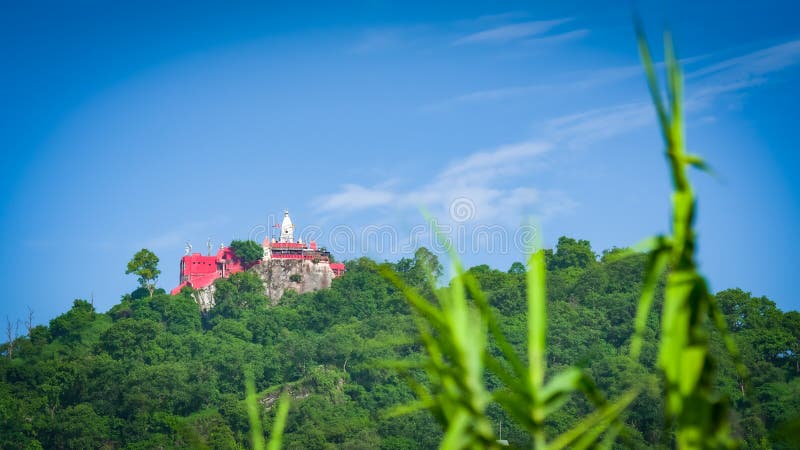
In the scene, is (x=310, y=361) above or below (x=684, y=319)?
above

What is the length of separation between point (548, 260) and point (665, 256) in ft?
219

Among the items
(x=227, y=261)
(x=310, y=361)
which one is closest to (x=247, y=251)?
(x=227, y=261)

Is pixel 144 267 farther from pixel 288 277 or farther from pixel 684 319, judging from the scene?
pixel 684 319

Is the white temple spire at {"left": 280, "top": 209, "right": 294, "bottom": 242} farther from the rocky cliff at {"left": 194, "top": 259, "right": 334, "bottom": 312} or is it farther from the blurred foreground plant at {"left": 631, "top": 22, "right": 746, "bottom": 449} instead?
the blurred foreground plant at {"left": 631, "top": 22, "right": 746, "bottom": 449}

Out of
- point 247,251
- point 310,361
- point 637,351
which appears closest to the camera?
point 637,351

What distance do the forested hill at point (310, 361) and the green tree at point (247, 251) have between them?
64.2 inches

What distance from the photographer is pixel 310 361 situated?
5384cm

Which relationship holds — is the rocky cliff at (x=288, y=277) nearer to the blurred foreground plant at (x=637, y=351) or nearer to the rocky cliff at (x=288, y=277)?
the rocky cliff at (x=288, y=277)

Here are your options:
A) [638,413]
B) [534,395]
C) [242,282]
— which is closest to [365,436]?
[638,413]

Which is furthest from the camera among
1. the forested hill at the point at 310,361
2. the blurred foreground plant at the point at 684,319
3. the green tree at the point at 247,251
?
the green tree at the point at 247,251

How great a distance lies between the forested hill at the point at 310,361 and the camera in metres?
41.9

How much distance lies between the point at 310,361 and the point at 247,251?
11.7 metres

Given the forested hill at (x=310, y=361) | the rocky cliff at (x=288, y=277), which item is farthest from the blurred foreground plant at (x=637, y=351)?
the rocky cliff at (x=288, y=277)

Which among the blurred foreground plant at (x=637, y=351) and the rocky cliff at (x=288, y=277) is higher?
the rocky cliff at (x=288, y=277)
